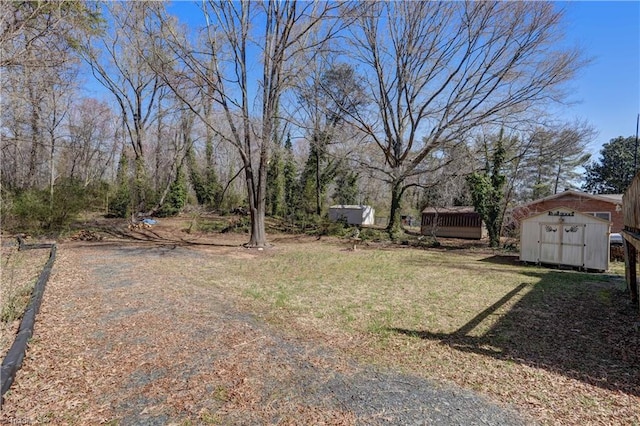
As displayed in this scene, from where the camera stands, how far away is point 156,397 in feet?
8.46

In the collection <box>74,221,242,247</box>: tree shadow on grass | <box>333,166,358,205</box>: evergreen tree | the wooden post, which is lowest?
<box>74,221,242,247</box>: tree shadow on grass

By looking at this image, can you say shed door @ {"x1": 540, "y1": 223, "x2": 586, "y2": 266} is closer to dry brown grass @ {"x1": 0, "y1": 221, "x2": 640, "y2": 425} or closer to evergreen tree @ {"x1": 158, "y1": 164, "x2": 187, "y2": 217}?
dry brown grass @ {"x1": 0, "y1": 221, "x2": 640, "y2": 425}

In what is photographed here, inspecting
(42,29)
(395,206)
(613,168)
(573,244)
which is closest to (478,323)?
(573,244)

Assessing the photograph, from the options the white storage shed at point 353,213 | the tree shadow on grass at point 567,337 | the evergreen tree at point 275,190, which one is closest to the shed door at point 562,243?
the tree shadow on grass at point 567,337

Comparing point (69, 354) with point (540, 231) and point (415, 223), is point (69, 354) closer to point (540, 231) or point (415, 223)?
point (540, 231)

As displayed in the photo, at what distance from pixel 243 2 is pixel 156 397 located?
12.0m

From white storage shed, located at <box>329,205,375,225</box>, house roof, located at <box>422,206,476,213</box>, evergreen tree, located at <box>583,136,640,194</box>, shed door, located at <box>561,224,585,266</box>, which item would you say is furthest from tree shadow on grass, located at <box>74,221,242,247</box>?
evergreen tree, located at <box>583,136,640,194</box>

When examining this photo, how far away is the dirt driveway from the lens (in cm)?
240

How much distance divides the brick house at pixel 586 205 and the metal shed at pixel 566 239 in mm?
7021

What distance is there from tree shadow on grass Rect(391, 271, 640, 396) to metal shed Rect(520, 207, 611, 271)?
12.9 ft

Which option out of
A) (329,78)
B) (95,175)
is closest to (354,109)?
(329,78)

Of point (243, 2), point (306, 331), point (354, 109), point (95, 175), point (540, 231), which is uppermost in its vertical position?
point (243, 2)

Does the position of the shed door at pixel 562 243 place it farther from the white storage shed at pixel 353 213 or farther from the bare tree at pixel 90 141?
the bare tree at pixel 90 141

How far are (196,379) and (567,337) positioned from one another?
4520 millimetres
